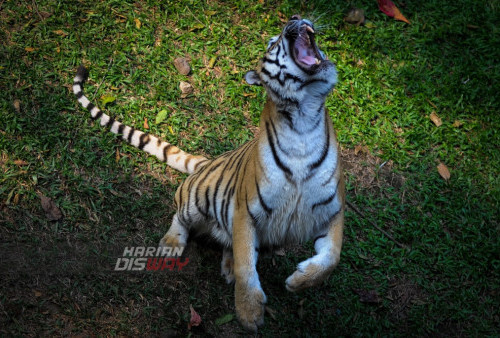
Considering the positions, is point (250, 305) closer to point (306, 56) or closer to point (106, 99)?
point (306, 56)

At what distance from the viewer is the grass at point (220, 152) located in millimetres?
3924

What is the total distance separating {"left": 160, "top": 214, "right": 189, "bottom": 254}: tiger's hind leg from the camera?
418 centimetres

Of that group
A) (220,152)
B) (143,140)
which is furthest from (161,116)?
(220,152)

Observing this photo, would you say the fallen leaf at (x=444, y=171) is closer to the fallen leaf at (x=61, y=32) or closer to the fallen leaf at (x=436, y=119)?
the fallen leaf at (x=436, y=119)

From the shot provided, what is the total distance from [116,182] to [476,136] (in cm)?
357

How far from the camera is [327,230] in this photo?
3.47 metres

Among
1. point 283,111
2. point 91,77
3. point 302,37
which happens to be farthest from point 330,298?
point 91,77

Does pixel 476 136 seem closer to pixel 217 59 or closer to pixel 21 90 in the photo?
pixel 217 59

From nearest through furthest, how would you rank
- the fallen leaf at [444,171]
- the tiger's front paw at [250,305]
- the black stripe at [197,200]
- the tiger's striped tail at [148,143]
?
the tiger's front paw at [250,305]
the black stripe at [197,200]
the tiger's striped tail at [148,143]
the fallen leaf at [444,171]

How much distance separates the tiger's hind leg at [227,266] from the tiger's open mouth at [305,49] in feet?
5.59

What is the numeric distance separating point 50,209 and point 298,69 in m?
2.37

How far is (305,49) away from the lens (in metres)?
3.16

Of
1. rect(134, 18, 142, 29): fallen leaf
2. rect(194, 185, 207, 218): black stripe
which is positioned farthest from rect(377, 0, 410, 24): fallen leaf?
rect(194, 185, 207, 218): black stripe

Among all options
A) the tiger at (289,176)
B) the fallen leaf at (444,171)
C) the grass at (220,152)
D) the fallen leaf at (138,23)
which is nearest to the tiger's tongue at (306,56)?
the tiger at (289,176)
